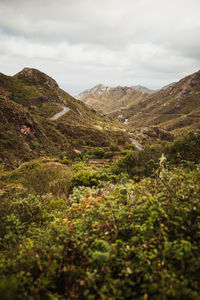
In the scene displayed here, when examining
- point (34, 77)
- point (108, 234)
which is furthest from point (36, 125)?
point (34, 77)

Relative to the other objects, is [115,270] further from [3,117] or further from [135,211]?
[3,117]

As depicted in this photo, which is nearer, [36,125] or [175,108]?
[36,125]

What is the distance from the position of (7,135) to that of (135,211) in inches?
1578

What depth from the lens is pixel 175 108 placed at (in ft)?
522

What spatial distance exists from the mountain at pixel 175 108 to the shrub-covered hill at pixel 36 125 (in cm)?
7681

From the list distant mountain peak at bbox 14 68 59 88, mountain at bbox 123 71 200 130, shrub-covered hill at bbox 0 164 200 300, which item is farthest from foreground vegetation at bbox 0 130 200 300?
mountain at bbox 123 71 200 130

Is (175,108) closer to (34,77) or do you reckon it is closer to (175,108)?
(175,108)

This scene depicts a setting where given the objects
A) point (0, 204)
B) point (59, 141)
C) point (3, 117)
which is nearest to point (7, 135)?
point (3, 117)

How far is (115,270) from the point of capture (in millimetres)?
3021

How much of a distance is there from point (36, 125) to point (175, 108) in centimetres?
14747

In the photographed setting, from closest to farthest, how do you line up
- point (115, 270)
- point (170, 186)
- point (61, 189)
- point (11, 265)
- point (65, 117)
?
point (115, 270) → point (11, 265) → point (170, 186) → point (61, 189) → point (65, 117)

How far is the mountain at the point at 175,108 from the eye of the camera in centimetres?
13131

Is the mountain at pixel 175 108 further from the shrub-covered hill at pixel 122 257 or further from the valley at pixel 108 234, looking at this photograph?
the shrub-covered hill at pixel 122 257

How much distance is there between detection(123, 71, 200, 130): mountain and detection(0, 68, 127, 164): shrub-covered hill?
76814 mm
